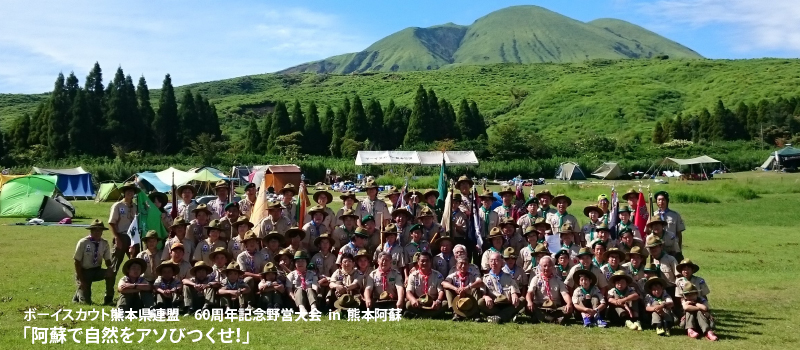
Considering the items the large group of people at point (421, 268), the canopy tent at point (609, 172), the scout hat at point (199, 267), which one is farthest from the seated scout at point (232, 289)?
the canopy tent at point (609, 172)

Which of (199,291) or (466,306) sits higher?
(199,291)

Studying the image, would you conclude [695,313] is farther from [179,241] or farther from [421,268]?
[179,241]

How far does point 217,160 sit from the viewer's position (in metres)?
61.5

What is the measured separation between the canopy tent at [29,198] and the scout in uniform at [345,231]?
18968 mm

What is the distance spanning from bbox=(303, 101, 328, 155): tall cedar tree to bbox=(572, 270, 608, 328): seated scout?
226 feet

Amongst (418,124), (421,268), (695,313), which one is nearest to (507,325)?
(421,268)

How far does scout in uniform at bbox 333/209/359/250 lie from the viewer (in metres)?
10.6

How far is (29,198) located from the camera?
27562 millimetres

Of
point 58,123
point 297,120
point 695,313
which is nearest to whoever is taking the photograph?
point 695,313

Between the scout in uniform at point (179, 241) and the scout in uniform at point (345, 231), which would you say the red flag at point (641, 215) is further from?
the scout in uniform at point (179, 241)

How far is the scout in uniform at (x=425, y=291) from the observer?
9.45 metres

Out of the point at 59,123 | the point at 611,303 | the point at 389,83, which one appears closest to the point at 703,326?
the point at 611,303

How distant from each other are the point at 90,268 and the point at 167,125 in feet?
215

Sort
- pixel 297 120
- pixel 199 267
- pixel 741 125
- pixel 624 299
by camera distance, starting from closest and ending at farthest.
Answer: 1. pixel 624 299
2. pixel 199 267
3. pixel 297 120
4. pixel 741 125
